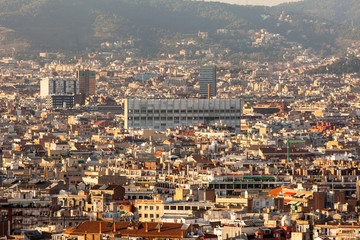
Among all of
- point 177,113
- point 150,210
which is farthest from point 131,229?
point 177,113

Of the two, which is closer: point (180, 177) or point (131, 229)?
point (131, 229)

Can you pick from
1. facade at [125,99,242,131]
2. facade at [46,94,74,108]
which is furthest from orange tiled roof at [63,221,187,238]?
facade at [46,94,74,108]

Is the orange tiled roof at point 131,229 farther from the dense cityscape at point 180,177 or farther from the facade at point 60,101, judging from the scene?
the facade at point 60,101

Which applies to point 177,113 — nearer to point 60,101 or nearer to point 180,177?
point 60,101

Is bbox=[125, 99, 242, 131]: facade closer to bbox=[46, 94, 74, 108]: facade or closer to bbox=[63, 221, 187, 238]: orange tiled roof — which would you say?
bbox=[46, 94, 74, 108]: facade


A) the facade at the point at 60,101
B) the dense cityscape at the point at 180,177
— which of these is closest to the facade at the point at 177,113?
the dense cityscape at the point at 180,177

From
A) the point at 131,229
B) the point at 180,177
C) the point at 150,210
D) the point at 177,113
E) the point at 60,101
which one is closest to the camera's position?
the point at 131,229

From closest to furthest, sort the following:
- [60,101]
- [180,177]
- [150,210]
Answer: 1. [150,210]
2. [180,177]
3. [60,101]

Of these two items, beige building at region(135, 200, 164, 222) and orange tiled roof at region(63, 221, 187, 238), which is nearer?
orange tiled roof at region(63, 221, 187, 238)

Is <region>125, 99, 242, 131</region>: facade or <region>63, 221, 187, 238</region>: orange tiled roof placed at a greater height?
<region>125, 99, 242, 131</region>: facade
